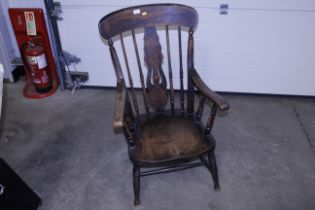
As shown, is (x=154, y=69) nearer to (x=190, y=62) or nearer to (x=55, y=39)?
(x=190, y=62)

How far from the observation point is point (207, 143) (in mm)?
1429

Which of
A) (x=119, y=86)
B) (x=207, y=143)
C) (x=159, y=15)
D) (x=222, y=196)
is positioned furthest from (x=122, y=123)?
(x=222, y=196)

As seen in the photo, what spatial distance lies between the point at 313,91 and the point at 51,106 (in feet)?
7.31

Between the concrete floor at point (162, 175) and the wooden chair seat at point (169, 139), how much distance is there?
0.39m

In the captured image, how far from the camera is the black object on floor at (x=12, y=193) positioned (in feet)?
4.46

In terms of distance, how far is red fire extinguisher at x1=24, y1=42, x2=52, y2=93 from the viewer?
2.28 m

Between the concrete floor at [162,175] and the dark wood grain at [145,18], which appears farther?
the concrete floor at [162,175]

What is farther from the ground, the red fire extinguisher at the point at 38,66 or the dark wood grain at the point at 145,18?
the dark wood grain at the point at 145,18

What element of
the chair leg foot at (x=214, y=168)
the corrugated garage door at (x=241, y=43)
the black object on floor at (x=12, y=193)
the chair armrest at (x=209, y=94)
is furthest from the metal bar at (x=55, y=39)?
the chair leg foot at (x=214, y=168)

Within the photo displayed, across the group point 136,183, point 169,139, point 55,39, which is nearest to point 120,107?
point 169,139

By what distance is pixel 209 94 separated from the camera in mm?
1366

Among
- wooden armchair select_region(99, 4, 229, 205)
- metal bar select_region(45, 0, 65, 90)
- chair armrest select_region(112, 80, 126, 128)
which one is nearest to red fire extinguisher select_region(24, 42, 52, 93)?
metal bar select_region(45, 0, 65, 90)

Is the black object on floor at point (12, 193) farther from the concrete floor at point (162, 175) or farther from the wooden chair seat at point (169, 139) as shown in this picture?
the wooden chair seat at point (169, 139)

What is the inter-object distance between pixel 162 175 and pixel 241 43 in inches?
47.1
